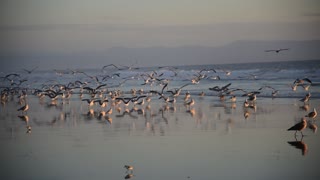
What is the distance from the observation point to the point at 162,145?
1259 cm

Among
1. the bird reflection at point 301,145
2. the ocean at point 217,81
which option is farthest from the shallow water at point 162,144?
the ocean at point 217,81

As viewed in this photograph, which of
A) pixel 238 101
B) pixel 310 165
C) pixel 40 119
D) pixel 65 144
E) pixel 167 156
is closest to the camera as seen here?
pixel 310 165

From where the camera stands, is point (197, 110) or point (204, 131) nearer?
point (204, 131)

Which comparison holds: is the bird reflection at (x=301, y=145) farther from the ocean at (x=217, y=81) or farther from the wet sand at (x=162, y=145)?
the ocean at (x=217, y=81)

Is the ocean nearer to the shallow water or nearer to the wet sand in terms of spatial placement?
the shallow water

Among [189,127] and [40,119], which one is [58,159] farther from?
[40,119]

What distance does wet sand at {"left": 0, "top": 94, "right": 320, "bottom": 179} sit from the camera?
10086 millimetres

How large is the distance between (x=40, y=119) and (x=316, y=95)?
12.2 meters

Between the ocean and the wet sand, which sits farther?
the ocean

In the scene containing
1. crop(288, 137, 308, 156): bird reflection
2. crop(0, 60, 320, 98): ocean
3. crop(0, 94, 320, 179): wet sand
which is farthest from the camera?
crop(0, 60, 320, 98): ocean

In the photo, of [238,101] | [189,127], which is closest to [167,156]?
[189,127]

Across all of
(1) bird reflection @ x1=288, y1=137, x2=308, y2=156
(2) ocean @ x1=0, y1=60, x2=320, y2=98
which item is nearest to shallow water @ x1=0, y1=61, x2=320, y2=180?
(1) bird reflection @ x1=288, y1=137, x2=308, y2=156

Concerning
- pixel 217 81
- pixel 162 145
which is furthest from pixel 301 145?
pixel 217 81

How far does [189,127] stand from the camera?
15445 mm
